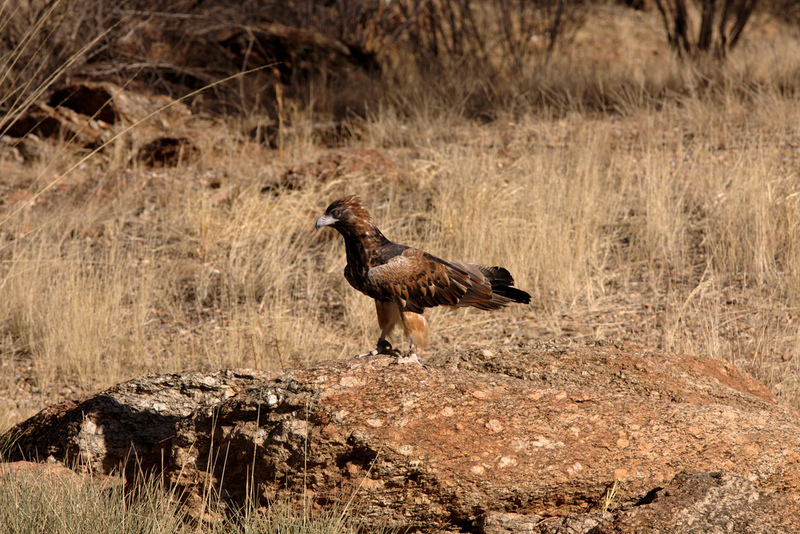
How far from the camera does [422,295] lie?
3.67 meters

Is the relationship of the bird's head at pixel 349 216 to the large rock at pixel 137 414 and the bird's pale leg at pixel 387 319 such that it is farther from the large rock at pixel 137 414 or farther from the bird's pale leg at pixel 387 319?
the large rock at pixel 137 414

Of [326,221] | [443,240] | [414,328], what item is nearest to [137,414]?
[326,221]

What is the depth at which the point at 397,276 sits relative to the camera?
3561mm

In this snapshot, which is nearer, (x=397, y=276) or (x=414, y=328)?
(x=397, y=276)

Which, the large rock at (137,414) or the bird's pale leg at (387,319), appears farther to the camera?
the bird's pale leg at (387,319)

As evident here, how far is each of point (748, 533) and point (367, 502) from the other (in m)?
1.27

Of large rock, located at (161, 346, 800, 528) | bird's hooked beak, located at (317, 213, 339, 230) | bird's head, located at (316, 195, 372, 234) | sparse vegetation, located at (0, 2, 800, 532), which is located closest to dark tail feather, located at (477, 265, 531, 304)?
bird's head, located at (316, 195, 372, 234)

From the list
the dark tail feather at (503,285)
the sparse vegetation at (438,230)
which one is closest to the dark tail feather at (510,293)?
the dark tail feather at (503,285)

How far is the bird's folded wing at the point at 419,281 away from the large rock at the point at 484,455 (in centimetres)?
60

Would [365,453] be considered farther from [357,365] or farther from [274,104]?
[274,104]

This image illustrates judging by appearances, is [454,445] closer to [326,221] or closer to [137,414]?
[326,221]

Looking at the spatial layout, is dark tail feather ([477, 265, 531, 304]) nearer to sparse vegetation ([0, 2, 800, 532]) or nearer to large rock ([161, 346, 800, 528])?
large rock ([161, 346, 800, 528])

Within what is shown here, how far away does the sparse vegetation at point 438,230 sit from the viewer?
17.8 feet

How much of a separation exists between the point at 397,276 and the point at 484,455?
1153 mm
